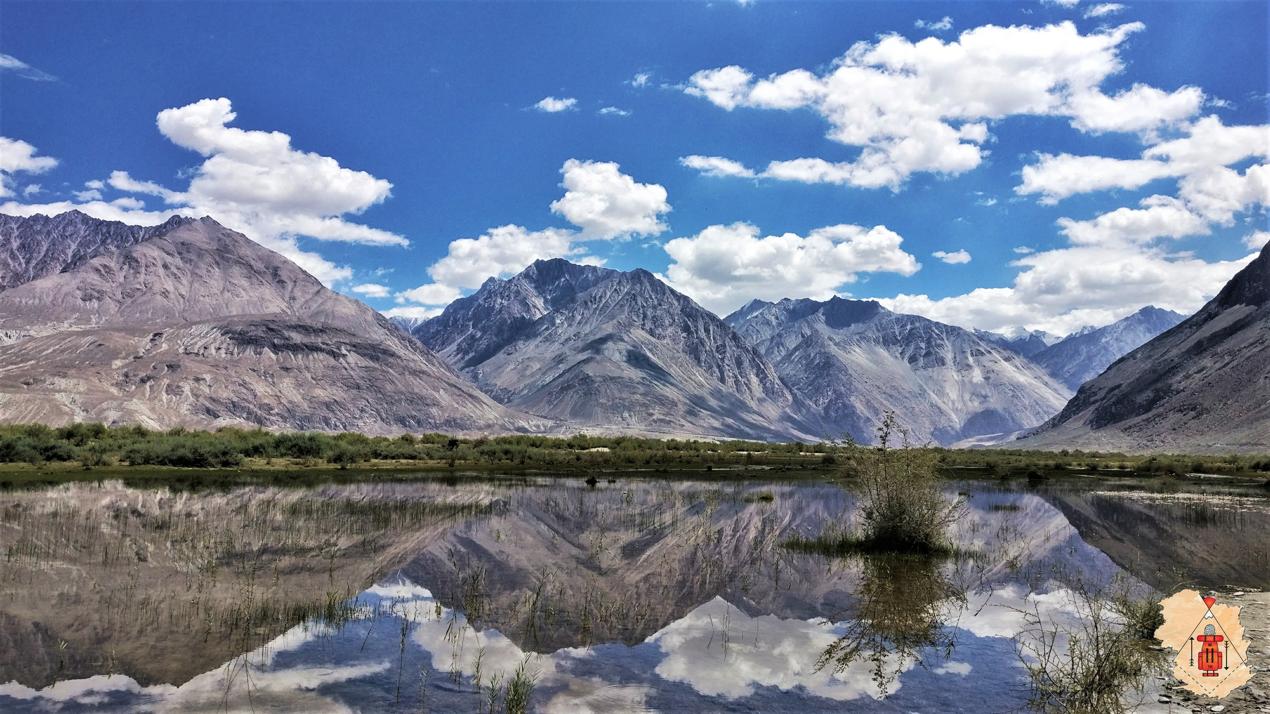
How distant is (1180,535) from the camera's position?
3828 cm

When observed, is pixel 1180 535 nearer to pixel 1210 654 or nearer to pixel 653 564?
pixel 653 564

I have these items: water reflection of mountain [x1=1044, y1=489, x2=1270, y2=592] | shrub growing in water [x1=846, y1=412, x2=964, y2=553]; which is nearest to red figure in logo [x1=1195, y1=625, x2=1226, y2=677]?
water reflection of mountain [x1=1044, y1=489, x2=1270, y2=592]

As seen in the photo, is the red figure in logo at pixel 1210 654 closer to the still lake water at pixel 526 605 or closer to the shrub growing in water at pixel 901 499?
the still lake water at pixel 526 605

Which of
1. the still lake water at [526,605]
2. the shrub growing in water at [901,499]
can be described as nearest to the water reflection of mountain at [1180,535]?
the still lake water at [526,605]

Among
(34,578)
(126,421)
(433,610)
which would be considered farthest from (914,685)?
(126,421)

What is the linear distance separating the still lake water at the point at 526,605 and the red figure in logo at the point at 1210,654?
3.12 metres

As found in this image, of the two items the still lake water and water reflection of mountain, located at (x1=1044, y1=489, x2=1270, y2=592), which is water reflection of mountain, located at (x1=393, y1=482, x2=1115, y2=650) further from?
water reflection of mountain, located at (x1=1044, y1=489, x2=1270, y2=592)

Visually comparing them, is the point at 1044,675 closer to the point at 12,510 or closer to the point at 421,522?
the point at 421,522

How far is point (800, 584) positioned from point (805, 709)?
1077cm

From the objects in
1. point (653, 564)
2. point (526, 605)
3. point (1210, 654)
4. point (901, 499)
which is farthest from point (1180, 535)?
point (526, 605)

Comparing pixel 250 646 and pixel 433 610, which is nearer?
pixel 250 646

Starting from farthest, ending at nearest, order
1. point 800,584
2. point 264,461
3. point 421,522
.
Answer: point 264,461 → point 421,522 → point 800,584

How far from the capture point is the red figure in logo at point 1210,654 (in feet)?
45.7

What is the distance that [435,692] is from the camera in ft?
47.1
